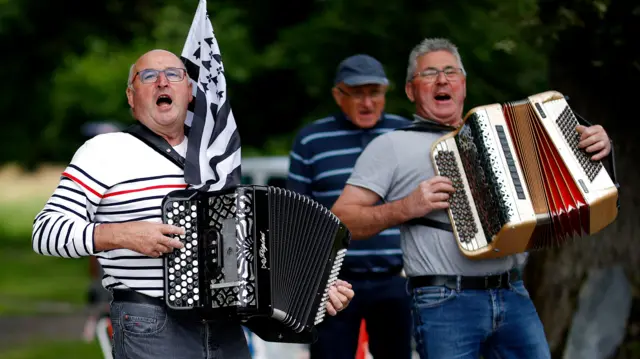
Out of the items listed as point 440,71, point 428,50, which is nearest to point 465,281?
point 440,71

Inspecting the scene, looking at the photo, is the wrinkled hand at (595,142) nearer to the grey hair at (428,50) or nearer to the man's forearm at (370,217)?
the grey hair at (428,50)

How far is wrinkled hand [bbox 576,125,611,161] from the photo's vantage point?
514cm

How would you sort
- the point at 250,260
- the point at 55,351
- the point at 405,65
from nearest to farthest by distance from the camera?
1. the point at 250,260
2. the point at 405,65
3. the point at 55,351

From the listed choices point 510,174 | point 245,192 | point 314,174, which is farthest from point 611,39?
point 245,192

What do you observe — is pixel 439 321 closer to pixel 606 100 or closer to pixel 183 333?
pixel 183 333

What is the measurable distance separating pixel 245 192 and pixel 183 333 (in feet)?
1.94

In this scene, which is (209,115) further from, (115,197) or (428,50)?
(428,50)

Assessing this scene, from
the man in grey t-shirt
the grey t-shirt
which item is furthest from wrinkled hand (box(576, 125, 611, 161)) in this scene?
the grey t-shirt

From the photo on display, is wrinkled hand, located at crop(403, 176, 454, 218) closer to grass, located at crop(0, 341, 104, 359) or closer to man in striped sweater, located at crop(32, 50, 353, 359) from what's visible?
man in striped sweater, located at crop(32, 50, 353, 359)

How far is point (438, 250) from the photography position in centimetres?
525

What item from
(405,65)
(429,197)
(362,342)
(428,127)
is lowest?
(362,342)

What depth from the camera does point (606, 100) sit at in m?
8.35

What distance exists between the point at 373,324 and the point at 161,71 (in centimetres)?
215

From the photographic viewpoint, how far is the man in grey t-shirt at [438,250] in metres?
5.21
